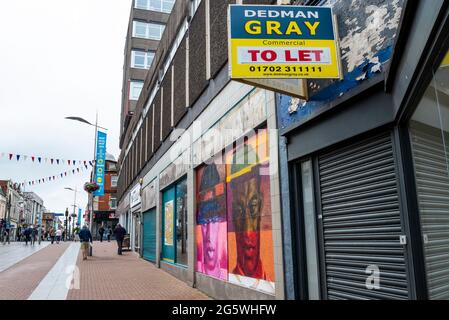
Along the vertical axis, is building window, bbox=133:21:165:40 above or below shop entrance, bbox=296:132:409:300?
above

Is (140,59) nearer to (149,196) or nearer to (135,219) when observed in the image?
(135,219)

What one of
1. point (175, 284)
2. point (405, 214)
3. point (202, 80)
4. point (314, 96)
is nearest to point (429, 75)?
point (405, 214)

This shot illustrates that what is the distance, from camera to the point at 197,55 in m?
11.1

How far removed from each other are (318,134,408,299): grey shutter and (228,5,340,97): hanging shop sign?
1.15 meters

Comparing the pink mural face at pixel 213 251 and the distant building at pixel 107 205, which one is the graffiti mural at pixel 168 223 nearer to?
the pink mural face at pixel 213 251

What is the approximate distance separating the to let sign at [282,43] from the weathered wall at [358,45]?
0.16m

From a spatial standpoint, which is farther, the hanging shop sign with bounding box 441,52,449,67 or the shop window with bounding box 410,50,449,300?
the shop window with bounding box 410,50,449,300

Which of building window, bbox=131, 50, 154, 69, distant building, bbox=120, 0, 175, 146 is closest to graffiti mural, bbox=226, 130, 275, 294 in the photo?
distant building, bbox=120, 0, 175, 146

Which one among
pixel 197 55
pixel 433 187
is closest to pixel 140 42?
pixel 197 55

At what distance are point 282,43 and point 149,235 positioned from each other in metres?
15.7

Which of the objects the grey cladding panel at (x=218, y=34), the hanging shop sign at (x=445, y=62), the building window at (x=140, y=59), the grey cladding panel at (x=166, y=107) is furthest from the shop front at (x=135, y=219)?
the hanging shop sign at (x=445, y=62)

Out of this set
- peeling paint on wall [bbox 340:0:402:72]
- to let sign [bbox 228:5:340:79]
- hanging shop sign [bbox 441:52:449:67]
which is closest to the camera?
hanging shop sign [bbox 441:52:449:67]

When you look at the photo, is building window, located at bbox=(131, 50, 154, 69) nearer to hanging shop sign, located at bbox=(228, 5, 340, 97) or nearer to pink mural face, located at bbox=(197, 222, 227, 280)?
pink mural face, located at bbox=(197, 222, 227, 280)

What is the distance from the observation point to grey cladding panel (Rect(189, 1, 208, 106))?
10531 millimetres
